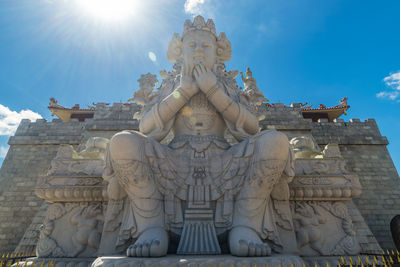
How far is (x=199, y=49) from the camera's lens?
3.58 meters

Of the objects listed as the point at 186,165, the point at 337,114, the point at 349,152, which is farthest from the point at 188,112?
the point at 337,114

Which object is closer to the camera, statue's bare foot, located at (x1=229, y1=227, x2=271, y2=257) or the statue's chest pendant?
statue's bare foot, located at (x1=229, y1=227, x2=271, y2=257)

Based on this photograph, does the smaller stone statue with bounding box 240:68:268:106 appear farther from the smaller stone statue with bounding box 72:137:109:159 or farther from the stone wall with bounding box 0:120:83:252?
the stone wall with bounding box 0:120:83:252

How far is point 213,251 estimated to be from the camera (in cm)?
235

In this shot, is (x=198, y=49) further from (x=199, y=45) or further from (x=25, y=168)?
(x=25, y=168)

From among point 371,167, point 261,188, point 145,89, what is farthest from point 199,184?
point 371,167

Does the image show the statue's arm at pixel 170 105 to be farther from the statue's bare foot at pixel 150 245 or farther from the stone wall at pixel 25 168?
the stone wall at pixel 25 168

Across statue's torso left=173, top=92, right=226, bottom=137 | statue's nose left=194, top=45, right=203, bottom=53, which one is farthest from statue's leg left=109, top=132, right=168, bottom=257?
statue's nose left=194, top=45, right=203, bottom=53

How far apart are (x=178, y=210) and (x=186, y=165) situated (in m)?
0.56

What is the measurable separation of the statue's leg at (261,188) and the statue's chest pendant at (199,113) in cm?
102

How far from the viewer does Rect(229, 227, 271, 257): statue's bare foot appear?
6.97 ft

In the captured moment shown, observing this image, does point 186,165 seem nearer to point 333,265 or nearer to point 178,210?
point 178,210

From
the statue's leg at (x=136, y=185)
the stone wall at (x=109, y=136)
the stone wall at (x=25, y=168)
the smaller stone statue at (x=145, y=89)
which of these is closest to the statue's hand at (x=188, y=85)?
the smaller stone statue at (x=145, y=89)

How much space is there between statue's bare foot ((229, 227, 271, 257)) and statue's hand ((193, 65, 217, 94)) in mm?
1894
